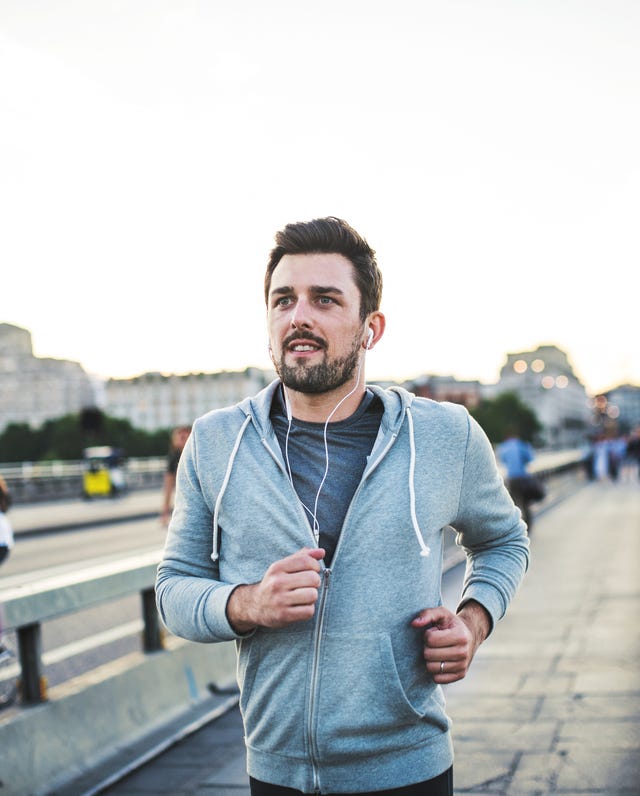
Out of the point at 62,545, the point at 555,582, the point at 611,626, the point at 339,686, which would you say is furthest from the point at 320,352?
the point at 62,545

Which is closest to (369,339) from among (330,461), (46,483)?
(330,461)

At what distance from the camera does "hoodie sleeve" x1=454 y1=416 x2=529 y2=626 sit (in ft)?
8.12

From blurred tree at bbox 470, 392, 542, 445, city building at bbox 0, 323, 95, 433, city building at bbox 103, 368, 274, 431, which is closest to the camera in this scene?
city building at bbox 0, 323, 95, 433

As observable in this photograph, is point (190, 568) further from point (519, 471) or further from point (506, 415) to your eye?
point (506, 415)

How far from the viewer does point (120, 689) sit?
556cm

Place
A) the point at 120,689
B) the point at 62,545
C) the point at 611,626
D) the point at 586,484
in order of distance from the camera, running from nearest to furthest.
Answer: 1. the point at 120,689
2. the point at 611,626
3. the point at 62,545
4. the point at 586,484

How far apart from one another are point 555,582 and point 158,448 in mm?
112374

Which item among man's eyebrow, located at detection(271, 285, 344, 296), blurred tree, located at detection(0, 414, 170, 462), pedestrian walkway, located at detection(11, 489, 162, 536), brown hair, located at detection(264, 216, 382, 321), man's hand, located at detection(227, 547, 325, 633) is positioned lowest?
blurred tree, located at detection(0, 414, 170, 462)

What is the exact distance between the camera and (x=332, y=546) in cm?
233

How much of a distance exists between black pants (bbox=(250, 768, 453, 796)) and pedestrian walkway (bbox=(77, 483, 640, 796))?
2482mm

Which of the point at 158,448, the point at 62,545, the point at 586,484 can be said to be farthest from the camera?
the point at 158,448

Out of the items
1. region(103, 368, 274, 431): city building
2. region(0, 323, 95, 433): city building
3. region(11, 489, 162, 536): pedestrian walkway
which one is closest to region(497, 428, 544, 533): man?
region(11, 489, 162, 536): pedestrian walkway

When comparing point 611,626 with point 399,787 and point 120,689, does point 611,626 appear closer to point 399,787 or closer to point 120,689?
point 120,689

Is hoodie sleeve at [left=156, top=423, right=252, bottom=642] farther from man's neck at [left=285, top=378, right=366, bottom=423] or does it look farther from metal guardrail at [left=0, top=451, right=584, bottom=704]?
metal guardrail at [left=0, top=451, right=584, bottom=704]
